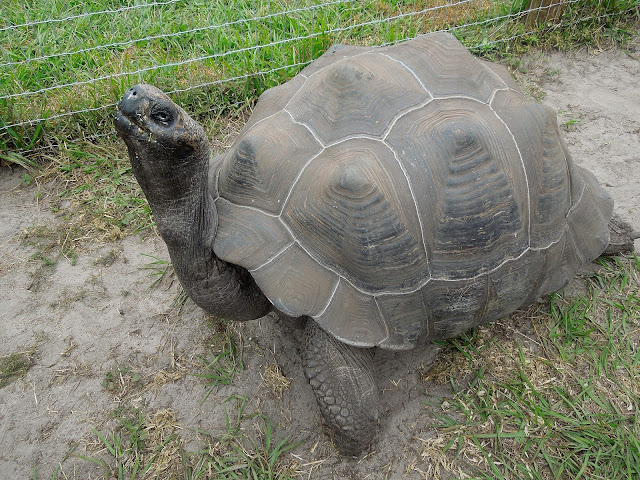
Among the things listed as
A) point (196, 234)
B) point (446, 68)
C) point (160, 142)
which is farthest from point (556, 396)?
point (160, 142)

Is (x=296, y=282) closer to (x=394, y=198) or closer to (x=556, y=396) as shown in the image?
(x=394, y=198)

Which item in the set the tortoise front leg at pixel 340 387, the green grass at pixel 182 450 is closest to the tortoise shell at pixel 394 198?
the tortoise front leg at pixel 340 387

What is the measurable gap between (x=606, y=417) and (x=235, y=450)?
5.99 ft

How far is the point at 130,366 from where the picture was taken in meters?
2.74

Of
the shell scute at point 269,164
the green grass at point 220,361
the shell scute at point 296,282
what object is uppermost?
the shell scute at point 269,164

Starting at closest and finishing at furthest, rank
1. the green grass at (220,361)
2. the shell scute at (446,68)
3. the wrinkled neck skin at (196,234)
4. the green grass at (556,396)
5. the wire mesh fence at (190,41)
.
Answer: the wrinkled neck skin at (196,234) < the shell scute at (446,68) < the green grass at (556,396) < the green grass at (220,361) < the wire mesh fence at (190,41)

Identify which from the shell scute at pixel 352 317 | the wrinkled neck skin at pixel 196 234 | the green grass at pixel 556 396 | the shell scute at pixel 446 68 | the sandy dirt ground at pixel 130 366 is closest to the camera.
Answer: the wrinkled neck skin at pixel 196 234

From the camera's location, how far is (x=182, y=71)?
409cm

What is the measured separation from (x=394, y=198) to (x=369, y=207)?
114 mm

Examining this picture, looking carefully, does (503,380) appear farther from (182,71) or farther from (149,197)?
(182,71)

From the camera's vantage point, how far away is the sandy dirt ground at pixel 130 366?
8.03 ft

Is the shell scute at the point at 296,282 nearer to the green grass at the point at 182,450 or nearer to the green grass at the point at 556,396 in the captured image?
the green grass at the point at 182,450

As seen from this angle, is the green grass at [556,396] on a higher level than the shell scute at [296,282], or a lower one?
lower

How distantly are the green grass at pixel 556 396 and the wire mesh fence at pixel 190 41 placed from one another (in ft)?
8.67
